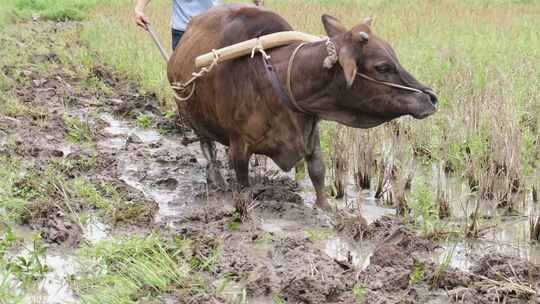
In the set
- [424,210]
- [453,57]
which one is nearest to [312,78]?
[424,210]

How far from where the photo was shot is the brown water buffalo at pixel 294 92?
4.05 meters

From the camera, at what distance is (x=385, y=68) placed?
405 centimetres

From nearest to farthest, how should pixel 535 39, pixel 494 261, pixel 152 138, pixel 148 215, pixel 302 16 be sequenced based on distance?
1. pixel 494 261
2. pixel 148 215
3. pixel 152 138
4. pixel 535 39
5. pixel 302 16

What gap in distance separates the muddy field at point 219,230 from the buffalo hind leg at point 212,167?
0.50ft

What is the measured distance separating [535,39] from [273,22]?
18.5 feet

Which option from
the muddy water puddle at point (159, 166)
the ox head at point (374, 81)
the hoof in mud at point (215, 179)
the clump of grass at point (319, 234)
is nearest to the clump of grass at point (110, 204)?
the muddy water puddle at point (159, 166)

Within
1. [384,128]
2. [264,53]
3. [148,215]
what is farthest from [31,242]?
[384,128]

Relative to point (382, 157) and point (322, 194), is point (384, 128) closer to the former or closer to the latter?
point (382, 157)

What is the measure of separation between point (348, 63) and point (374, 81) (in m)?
0.21

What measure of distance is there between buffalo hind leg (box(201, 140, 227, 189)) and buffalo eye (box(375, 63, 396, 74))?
180 centimetres

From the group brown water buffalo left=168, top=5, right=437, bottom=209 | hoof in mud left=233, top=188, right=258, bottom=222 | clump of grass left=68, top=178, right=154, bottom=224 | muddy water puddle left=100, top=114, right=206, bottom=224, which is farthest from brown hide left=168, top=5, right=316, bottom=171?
clump of grass left=68, top=178, right=154, bottom=224

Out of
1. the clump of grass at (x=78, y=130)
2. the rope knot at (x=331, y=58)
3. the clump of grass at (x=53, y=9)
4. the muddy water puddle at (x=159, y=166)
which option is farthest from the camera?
the clump of grass at (x=53, y=9)

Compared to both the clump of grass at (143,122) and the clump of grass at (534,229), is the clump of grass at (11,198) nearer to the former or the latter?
the clump of grass at (143,122)

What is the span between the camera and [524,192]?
4.90 metres
